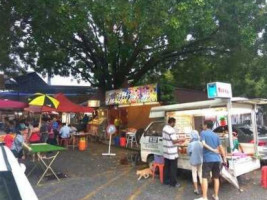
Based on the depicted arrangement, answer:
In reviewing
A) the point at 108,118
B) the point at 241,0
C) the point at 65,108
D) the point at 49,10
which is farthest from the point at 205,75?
the point at 49,10

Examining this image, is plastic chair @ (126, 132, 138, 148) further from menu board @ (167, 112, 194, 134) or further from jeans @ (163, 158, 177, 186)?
jeans @ (163, 158, 177, 186)

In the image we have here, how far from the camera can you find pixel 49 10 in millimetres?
13719

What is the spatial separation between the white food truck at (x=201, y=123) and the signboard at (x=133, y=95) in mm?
4717

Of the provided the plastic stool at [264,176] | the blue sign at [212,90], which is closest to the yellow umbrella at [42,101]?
the blue sign at [212,90]

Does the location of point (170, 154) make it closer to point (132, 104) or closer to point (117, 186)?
point (117, 186)

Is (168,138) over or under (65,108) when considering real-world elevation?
under

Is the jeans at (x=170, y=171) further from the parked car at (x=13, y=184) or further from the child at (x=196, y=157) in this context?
the parked car at (x=13, y=184)

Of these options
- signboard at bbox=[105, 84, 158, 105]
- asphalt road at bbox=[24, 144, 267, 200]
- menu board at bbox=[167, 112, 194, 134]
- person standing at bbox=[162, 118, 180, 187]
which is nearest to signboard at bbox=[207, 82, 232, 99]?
person standing at bbox=[162, 118, 180, 187]

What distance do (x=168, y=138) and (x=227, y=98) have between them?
1946 mm

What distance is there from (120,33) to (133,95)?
3.28 m

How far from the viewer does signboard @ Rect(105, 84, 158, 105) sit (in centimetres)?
1770

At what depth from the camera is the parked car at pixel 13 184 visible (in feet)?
7.88

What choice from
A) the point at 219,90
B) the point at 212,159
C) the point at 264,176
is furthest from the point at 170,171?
the point at 219,90

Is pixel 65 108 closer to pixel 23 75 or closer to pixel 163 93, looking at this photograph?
pixel 163 93
